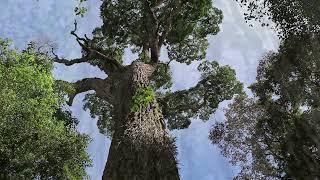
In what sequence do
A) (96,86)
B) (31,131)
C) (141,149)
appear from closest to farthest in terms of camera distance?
(141,149)
(31,131)
(96,86)

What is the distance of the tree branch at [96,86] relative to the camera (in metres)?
19.5

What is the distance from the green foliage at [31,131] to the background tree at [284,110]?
8.36m

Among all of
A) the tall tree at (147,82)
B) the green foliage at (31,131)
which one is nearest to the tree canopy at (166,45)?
the tall tree at (147,82)

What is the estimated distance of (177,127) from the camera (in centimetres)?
2753

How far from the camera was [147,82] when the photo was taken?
17.2m

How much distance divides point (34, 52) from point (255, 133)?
11.6 metres

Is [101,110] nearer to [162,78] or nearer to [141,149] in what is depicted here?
[162,78]

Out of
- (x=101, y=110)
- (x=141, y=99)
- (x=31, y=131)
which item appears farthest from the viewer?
(x=101, y=110)

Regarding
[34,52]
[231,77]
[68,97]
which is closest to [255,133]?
[231,77]

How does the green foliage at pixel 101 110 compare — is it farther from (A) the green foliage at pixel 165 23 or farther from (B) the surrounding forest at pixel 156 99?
(A) the green foliage at pixel 165 23

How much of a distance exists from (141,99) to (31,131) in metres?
4.23

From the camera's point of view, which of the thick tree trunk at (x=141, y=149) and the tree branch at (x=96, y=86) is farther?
the tree branch at (x=96, y=86)

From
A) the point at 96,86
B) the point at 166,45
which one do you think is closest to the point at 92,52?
the point at 96,86

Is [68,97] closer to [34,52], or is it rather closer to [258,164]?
[34,52]
